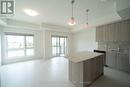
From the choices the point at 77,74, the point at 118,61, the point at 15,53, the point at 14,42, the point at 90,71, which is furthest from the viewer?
the point at 15,53

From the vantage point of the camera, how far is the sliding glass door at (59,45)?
7.58 m

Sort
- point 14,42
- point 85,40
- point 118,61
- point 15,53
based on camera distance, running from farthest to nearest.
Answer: point 85,40, point 15,53, point 14,42, point 118,61

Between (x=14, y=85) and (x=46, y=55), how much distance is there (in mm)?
4247

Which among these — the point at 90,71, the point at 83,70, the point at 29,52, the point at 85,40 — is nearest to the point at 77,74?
the point at 83,70

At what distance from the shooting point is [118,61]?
13.6 ft

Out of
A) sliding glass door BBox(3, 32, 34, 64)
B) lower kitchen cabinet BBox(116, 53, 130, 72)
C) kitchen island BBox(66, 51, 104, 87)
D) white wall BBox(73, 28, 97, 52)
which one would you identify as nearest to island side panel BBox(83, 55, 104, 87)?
kitchen island BBox(66, 51, 104, 87)

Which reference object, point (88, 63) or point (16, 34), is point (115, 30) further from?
point (16, 34)

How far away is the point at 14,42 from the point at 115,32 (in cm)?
616

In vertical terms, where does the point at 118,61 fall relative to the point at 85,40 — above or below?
below

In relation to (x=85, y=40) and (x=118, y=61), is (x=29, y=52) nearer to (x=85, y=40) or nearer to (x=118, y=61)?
(x=85, y=40)

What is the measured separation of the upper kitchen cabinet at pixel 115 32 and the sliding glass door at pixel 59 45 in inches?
142

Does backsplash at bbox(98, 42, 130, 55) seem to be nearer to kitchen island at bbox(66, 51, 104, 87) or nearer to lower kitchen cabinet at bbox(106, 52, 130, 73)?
lower kitchen cabinet at bbox(106, 52, 130, 73)

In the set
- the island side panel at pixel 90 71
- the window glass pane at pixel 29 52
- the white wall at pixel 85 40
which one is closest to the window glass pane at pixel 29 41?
the window glass pane at pixel 29 52

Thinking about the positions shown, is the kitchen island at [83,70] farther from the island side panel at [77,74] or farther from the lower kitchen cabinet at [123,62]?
the lower kitchen cabinet at [123,62]
